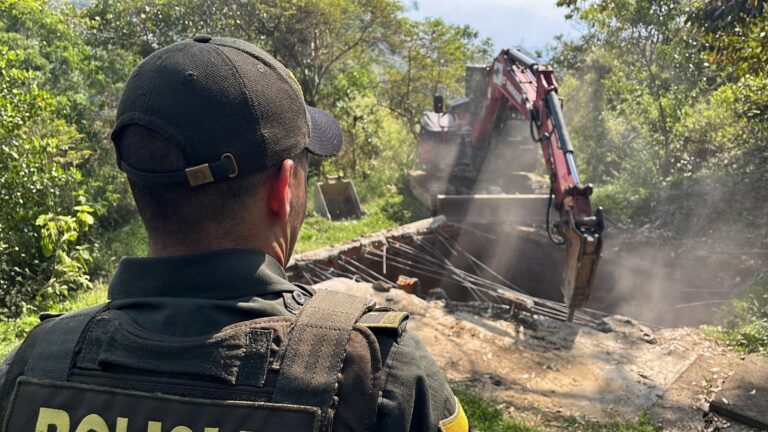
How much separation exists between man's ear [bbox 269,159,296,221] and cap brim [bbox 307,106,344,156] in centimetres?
14

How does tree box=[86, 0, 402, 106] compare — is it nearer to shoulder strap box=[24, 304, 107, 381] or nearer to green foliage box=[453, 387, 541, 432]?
green foliage box=[453, 387, 541, 432]

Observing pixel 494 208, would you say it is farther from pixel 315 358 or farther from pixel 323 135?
pixel 315 358

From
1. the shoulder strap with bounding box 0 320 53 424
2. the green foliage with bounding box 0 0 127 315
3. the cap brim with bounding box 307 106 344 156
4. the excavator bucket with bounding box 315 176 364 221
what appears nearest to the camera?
the shoulder strap with bounding box 0 320 53 424

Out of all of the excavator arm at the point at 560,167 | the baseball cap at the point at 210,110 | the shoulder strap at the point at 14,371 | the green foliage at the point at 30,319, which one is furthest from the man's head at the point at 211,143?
the excavator arm at the point at 560,167

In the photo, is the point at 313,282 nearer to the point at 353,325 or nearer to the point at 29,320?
the point at 29,320

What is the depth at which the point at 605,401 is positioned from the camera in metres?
5.17

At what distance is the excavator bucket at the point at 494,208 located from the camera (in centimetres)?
1078

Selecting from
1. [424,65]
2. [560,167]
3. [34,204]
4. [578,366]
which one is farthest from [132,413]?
[424,65]

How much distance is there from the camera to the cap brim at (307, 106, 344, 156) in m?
1.58

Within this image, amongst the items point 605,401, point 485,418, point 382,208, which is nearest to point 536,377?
point 605,401

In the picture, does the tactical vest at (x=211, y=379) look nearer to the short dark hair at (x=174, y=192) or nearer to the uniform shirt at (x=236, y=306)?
the uniform shirt at (x=236, y=306)

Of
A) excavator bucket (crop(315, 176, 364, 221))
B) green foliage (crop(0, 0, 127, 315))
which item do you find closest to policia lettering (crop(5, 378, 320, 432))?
green foliage (crop(0, 0, 127, 315))

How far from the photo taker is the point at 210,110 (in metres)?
1.29

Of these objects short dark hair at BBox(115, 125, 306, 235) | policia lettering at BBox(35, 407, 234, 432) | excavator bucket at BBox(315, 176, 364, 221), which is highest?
short dark hair at BBox(115, 125, 306, 235)
